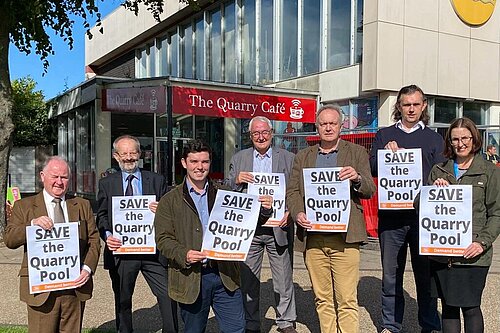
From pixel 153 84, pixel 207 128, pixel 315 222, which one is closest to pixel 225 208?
pixel 315 222

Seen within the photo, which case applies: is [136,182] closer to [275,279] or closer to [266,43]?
[275,279]

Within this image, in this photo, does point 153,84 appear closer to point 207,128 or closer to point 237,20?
point 207,128

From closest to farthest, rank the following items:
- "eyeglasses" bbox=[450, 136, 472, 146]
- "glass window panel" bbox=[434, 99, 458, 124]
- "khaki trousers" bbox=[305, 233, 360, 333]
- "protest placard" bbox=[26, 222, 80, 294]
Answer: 1. "protest placard" bbox=[26, 222, 80, 294]
2. "eyeglasses" bbox=[450, 136, 472, 146]
3. "khaki trousers" bbox=[305, 233, 360, 333]
4. "glass window panel" bbox=[434, 99, 458, 124]

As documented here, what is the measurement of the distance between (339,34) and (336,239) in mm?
13318

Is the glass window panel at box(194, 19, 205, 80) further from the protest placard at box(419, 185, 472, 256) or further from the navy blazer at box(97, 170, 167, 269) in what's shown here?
the protest placard at box(419, 185, 472, 256)

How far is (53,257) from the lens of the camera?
3.69m

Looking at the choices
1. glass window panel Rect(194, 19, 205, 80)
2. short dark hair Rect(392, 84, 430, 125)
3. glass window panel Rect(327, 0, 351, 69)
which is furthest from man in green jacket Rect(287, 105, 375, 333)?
glass window panel Rect(194, 19, 205, 80)

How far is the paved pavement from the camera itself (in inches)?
220

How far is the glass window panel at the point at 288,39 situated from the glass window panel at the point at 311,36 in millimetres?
578

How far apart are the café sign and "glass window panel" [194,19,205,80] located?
8.91 meters

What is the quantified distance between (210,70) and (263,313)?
19838 mm

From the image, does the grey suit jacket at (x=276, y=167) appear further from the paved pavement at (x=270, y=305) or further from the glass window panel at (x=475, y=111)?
the glass window panel at (x=475, y=111)

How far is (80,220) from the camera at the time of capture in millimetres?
3920

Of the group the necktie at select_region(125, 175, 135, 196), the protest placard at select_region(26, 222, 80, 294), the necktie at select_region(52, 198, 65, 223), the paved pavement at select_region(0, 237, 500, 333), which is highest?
the necktie at select_region(125, 175, 135, 196)
